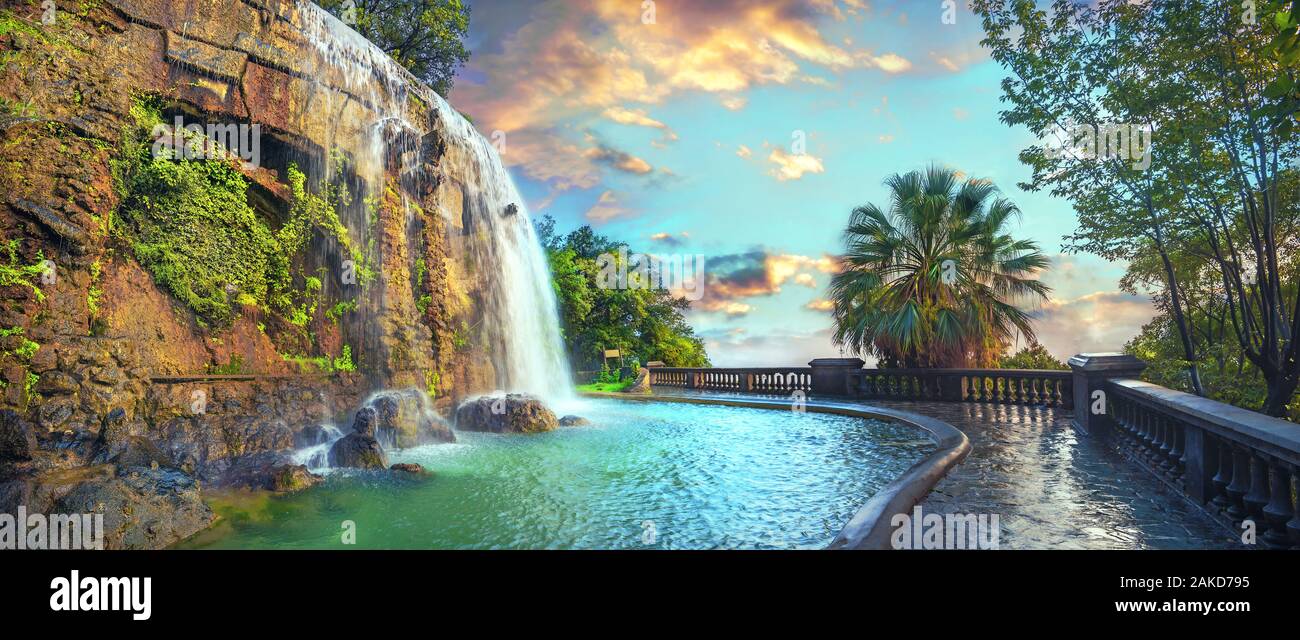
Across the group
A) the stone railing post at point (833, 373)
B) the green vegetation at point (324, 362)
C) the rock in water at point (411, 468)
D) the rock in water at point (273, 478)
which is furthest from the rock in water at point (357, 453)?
the stone railing post at point (833, 373)

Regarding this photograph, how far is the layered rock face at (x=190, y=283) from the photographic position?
25.3 feet

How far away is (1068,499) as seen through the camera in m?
5.68

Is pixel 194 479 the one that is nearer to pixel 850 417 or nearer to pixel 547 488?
pixel 547 488

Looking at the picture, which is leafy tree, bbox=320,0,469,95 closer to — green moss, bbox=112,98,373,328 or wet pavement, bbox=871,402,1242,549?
green moss, bbox=112,98,373,328

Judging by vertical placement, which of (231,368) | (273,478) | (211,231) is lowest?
(273,478)

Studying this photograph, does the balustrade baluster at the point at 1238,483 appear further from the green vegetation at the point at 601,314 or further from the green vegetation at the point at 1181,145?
the green vegetation at the point at 601,314

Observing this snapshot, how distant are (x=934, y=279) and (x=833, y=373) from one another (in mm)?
4207

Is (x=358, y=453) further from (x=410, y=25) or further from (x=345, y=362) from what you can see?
(x=410, y=25)

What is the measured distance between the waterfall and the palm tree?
10002 millimetres

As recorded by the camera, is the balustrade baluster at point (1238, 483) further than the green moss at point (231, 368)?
No

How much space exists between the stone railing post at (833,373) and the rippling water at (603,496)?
7.21m

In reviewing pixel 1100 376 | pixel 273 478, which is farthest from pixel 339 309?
pixel 1100 376

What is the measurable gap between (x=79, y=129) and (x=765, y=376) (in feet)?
61.0

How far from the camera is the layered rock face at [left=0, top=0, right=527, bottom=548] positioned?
7699mm
